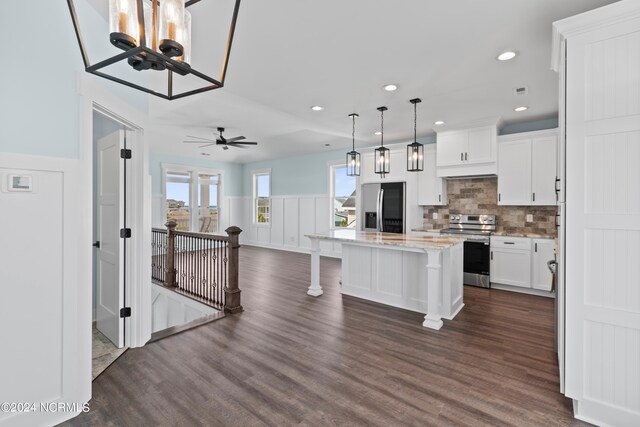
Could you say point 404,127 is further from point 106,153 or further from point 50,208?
point 50,208

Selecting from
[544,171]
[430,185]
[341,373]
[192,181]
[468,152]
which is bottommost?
[341,373]

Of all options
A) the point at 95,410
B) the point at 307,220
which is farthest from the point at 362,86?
the point at 307,220

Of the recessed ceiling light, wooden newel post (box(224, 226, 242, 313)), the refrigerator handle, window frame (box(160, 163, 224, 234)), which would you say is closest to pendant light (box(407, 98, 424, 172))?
the recessed ceiling light

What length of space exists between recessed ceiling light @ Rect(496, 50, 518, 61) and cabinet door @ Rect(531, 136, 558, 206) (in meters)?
2.31

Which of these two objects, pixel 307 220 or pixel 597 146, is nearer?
pixel 597 146

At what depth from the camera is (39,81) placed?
69.9 inches

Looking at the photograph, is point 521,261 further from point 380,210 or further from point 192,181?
point 192,181

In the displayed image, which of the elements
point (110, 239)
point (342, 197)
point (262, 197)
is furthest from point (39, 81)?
point (262, 197)

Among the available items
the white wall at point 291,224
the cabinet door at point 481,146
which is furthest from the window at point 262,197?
the cabinet door at point 481,146

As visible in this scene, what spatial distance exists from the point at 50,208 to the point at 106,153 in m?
1.39

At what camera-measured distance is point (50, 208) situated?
6.08 feet

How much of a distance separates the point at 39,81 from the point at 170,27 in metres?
1.44

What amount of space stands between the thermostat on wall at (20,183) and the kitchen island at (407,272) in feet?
9.75

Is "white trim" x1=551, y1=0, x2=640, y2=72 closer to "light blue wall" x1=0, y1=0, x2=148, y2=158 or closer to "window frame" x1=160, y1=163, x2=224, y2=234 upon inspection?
"light blue wall" x1=0, y1=0, x2=148, y2=158
